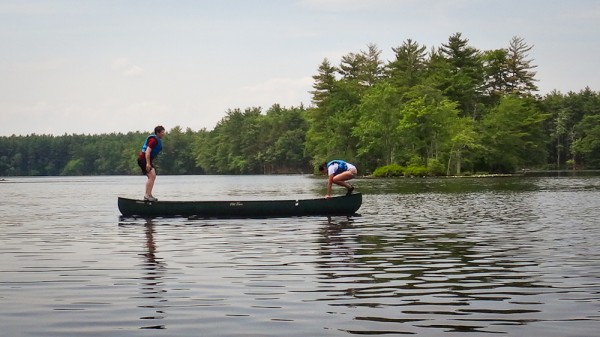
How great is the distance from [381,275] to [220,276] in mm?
2697

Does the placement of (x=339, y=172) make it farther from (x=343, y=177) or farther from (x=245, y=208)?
(x=245, y=208)

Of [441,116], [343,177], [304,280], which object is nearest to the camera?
[304,280]

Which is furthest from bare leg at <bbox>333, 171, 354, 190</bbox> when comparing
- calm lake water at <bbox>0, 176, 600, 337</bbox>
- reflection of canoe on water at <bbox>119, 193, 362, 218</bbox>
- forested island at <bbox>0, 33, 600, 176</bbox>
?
forested island at <bbox>0, 33, 600, 176</bbox>

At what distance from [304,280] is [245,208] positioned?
16406 millimetres

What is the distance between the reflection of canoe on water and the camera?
2794 centimetres

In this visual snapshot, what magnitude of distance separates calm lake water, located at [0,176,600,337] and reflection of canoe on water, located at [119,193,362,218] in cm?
467

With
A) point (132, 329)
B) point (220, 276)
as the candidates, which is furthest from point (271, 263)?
point (132, 329)

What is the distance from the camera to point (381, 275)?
494 inches

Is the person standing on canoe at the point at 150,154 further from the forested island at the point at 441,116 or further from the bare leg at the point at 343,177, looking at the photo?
the forested island at the point at 441,116

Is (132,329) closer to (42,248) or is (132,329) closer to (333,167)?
(42,248)

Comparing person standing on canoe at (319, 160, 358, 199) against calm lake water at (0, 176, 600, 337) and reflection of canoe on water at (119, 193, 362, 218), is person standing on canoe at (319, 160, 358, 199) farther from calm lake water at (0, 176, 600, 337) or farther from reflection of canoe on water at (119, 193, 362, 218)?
calm lake water at (0, 176, 600, 337)

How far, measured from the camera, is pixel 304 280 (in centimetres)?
1205

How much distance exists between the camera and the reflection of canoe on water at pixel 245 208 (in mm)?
27938

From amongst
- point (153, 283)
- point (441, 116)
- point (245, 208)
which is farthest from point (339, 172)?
point (441, 116)
